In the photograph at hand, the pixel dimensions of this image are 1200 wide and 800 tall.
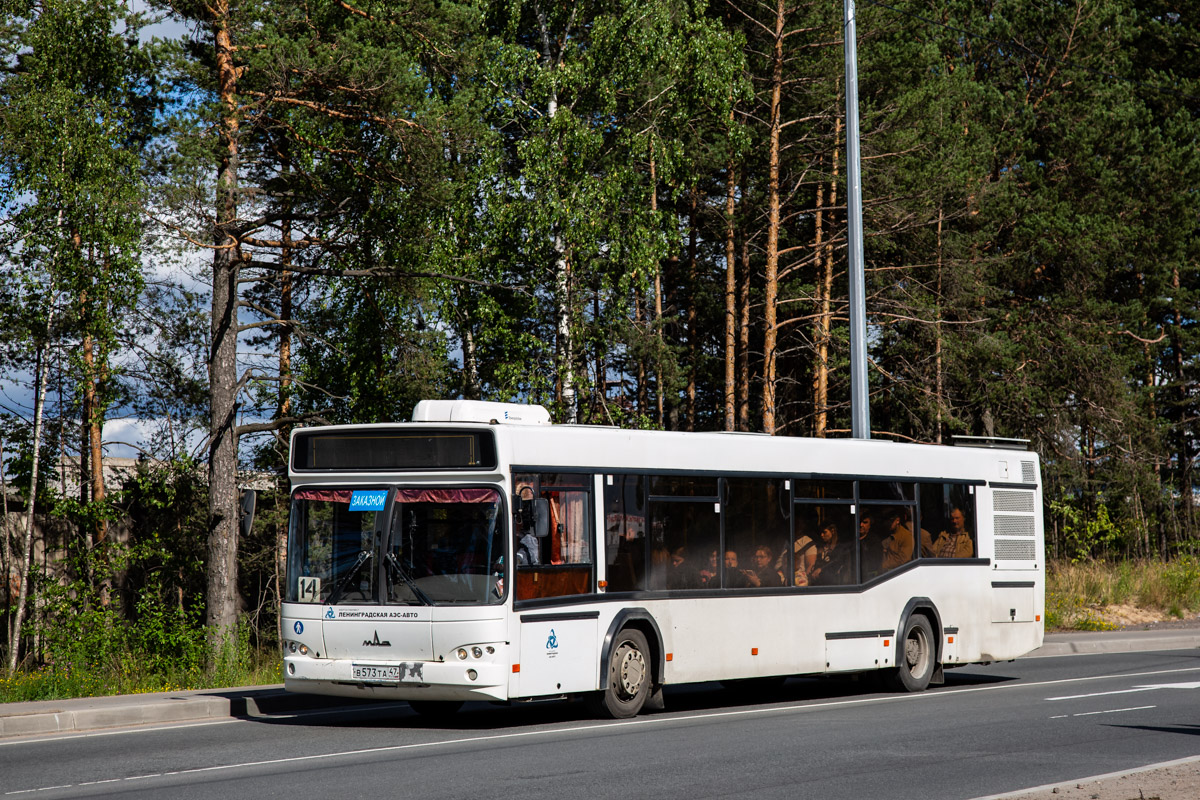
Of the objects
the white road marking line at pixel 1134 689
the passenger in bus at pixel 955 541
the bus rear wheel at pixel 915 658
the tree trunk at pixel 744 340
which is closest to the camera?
the white road marking line at pixel 1134 689

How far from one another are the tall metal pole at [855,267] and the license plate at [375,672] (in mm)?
9560

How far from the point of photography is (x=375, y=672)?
12148 millimetres

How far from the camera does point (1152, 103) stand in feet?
150

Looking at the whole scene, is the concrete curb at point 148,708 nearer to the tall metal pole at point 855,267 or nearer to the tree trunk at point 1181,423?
the tall metal pole at point 855,267

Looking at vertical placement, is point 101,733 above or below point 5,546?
below

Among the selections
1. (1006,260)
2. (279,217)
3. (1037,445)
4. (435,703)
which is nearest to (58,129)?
(279,217)

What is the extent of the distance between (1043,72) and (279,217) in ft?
92.6

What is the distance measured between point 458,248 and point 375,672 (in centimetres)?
1327

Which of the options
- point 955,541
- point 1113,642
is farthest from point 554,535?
point 1113,642

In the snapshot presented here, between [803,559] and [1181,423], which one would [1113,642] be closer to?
[803,559]

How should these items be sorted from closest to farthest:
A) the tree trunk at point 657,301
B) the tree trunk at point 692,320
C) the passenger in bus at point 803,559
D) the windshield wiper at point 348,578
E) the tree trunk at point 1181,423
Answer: the windshield wiper at point 348,578 < the passenger in bus at point 803,559 < the tree trunk at point 657,301 < the tree trunk at point 692,320 < the tree trunk at point 1181,423

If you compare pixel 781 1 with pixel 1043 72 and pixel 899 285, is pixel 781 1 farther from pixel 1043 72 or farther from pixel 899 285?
pixel 1043 72

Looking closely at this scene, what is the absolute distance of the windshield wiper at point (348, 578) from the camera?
1241 centimetres

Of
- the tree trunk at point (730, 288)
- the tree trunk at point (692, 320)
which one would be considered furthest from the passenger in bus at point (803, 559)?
the tree trunk at point (692, 320)
